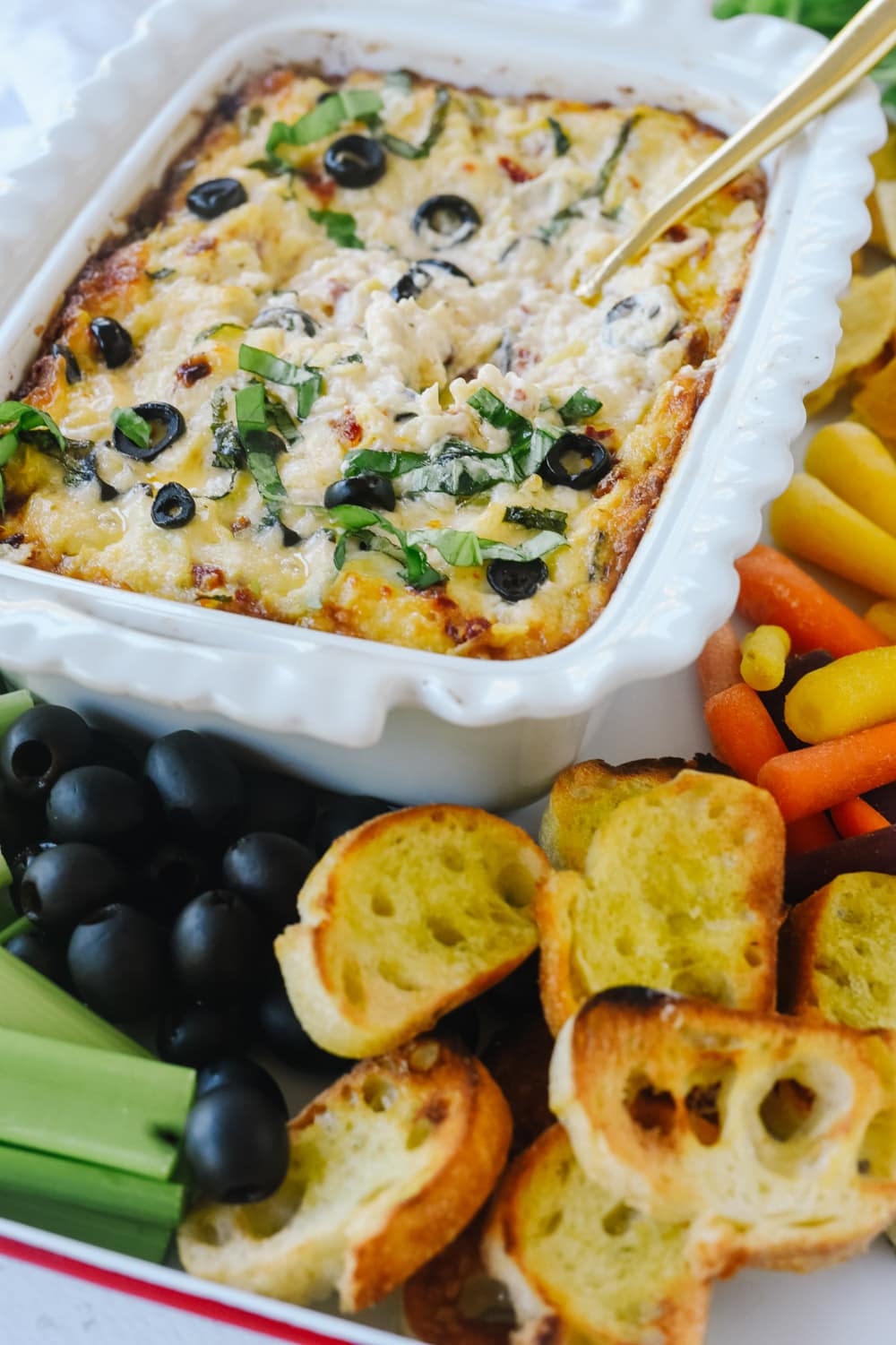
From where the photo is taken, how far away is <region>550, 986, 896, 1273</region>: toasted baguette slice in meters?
1.58

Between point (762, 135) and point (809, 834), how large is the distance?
1.40 metres

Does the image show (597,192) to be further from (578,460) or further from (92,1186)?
(92,1186)

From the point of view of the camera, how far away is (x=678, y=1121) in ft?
5.37

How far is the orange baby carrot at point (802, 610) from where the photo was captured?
2543 mm

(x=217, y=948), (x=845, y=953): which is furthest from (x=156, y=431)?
(x=845, y=953)

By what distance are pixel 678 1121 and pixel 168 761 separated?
95cm

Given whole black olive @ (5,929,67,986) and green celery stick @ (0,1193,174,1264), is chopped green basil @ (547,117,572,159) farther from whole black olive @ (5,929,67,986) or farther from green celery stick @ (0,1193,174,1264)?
green celery stick @ (0,1193,174,1264)

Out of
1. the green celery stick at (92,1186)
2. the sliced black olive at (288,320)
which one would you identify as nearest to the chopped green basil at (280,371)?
the sliced black olive at (288,320)

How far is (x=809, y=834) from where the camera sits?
231 cm

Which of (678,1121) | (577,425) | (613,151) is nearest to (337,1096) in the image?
(678,1121)

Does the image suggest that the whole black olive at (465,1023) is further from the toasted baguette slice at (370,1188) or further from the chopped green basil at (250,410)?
the chopped green basil at (250,410)

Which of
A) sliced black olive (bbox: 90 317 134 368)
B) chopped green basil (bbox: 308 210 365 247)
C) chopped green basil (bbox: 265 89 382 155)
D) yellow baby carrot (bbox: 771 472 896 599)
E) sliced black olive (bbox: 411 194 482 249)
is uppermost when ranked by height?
chopped green basil (bbox: 265 89 382 155)

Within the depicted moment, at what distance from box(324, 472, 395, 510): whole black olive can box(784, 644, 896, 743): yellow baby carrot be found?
0.85 meters

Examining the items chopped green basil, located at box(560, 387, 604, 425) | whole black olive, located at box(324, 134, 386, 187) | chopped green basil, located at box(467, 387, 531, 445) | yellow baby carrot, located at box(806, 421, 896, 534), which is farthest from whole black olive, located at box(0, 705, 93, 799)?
yellow baby carrot, located at box(806, 421, 896, 534)
